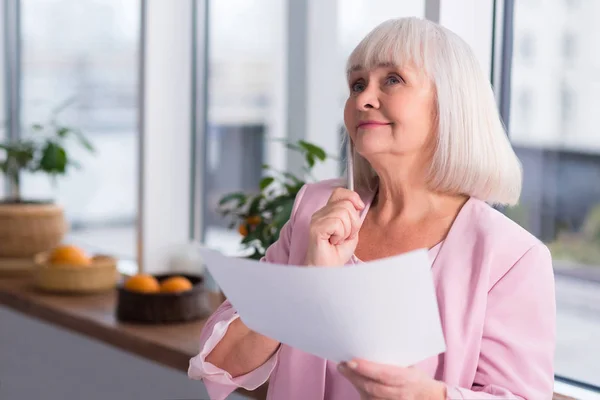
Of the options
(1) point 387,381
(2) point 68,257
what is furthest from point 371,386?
(2) point 68,257

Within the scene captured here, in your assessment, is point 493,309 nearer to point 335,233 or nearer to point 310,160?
point 335,233

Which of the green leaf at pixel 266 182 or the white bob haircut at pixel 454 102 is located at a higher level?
the white bob haircut at pixel 454 102

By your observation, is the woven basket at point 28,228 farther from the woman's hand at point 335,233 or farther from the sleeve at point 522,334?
the sleeve at point 522,334

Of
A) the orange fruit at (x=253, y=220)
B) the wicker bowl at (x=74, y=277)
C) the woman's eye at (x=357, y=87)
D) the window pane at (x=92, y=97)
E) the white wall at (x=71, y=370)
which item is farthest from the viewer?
the window pane at (x=92, y=97)

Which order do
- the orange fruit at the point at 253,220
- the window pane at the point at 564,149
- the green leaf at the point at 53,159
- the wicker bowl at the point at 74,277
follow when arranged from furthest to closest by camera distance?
the green leaf at the point at 53,159, the wicker bowl at the point at 74,277, the orange fruit at the point at 253,220, the window pane at the point at 564,149

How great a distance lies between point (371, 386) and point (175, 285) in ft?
3.97

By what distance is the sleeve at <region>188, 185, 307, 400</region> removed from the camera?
1.50 metres

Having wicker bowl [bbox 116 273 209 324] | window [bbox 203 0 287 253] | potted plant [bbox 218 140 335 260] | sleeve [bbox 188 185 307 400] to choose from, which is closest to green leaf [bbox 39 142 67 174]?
window [bbox 203 0 287 253]

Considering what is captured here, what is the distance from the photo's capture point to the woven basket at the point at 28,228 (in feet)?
9.58

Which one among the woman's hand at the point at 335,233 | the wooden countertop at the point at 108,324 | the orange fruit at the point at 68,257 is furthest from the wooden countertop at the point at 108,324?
the woman's hand at the point at 335,233

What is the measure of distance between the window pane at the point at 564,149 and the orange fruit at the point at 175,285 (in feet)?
2.93

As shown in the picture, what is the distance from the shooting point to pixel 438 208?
1460mm

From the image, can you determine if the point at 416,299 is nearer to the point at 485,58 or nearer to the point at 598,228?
the point at 485,58

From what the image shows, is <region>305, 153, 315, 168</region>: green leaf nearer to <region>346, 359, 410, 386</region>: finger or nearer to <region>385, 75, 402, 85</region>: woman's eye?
<region>385, 75, 402, 85</region>: woman's eye
